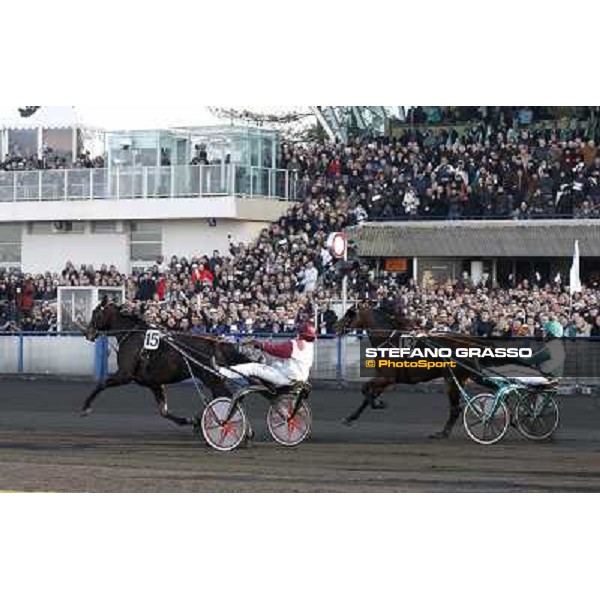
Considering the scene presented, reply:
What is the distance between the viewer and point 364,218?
25.2 metres

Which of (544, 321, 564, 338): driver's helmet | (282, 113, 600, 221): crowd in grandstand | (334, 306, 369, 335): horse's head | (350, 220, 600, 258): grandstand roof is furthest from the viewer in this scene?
(282, 113, 600, 221): crowd in grandstand

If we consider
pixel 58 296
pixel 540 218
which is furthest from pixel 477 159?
pixel 58 296

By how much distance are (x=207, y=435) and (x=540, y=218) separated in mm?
11593

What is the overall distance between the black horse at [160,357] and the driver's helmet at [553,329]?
19.6 feet

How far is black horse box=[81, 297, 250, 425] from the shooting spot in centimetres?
1616

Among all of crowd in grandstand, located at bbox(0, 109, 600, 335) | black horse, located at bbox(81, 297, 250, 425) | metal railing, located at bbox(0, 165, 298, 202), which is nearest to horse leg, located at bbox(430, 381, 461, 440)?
black horse, located at bbox(81, 297, 250, 425)

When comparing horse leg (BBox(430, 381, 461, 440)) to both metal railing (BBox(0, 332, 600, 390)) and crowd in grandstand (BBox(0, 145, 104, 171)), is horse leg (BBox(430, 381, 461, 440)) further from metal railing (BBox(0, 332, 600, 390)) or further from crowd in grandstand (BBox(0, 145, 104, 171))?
crowd in grandstand (BBox(0, 145, 104, 171))

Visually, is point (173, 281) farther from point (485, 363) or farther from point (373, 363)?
point (485, 363)

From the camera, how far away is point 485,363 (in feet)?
56.1

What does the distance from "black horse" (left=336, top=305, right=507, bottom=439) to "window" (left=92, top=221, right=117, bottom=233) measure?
889 cm

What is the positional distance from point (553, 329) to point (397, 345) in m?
4.48

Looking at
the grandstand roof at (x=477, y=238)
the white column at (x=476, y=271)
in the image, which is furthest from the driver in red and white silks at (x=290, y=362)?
the grandstand roof at (x=477, y=238)

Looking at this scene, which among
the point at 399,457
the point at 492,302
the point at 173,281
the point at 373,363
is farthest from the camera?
the point at 173,281

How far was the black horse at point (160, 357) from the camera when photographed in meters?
16.2
